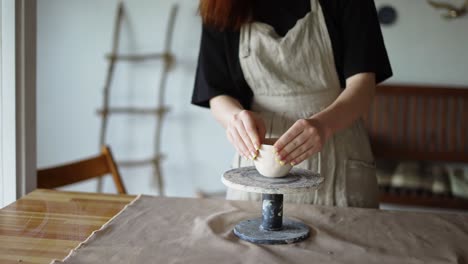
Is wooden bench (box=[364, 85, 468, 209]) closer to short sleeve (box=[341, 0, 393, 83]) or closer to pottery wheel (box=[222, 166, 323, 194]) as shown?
short sleeve (box=[341, 0, 393, 83])

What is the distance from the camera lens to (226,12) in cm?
169

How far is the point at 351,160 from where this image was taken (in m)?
1.69

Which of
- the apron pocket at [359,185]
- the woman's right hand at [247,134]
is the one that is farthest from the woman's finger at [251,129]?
the apron pocket at [359,185]

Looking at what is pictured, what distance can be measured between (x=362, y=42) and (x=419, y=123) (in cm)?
241

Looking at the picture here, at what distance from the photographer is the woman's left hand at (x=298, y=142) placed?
1312mm

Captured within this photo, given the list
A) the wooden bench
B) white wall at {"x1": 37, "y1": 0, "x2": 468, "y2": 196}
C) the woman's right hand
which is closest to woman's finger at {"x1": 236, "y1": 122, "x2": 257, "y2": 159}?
the woman's right hand

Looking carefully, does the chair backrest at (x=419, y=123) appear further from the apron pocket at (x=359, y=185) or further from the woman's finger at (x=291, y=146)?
the woman's finger at (x=291, y=146)

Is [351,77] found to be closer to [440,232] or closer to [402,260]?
[440,232]

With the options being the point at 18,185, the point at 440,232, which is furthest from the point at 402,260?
the point at 18,185

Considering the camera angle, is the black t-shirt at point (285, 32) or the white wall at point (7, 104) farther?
the white wall at point (7, 104)

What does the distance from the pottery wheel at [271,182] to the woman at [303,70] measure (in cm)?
24

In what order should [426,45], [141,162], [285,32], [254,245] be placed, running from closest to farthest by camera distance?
[254,245] → [285,32] → [426,45] → [141,162]

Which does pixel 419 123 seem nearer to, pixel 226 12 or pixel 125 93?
pixel 125 93

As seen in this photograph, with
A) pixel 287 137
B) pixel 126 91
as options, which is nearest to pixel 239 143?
pixel 287 137
